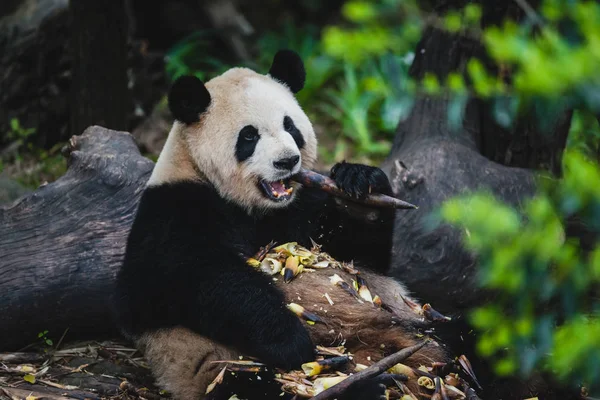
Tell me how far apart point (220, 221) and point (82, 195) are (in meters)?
1.33

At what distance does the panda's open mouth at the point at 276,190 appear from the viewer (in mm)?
4125

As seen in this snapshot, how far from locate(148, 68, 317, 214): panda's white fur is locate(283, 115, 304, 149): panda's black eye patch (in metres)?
0.03

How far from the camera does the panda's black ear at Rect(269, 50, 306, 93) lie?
4.55m

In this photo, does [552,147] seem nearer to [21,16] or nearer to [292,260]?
[292,260]

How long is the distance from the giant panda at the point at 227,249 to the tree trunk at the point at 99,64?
8.30 ft

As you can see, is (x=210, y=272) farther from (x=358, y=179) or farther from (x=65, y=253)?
(x=65, y=253)

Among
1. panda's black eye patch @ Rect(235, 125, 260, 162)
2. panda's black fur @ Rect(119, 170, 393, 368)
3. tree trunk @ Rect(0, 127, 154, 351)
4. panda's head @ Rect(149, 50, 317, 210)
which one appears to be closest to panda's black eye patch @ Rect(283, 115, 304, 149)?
panda's head @ Rect(149, 50, 317, 210)

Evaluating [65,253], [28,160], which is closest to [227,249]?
[65,253]

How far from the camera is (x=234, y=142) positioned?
13.4 ft

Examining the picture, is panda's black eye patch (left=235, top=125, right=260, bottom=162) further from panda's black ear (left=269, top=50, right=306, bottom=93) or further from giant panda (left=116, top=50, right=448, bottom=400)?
panda's black ear (left=269, top=50, right=306, bottom=93)

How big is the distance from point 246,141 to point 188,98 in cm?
39

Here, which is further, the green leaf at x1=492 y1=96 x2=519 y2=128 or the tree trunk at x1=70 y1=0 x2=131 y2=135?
the tree trunk at x1=70 y1=0 x2=131 y2=135

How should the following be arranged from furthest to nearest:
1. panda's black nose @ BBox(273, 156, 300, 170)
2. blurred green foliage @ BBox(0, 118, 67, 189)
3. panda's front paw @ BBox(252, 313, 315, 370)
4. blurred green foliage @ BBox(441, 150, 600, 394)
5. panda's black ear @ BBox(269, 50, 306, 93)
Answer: blurred green foliage @ BBox(0, 118, 67, 189) < panda's black ear @ BBox(269, 50, 306, 93) < panda's black nose @ BBox(273, 156, 300, 170) < panda's front paw @ BBox(252, 313, 315, 370) < blurred green foliage @ BBox(441, 150, 600, 394)

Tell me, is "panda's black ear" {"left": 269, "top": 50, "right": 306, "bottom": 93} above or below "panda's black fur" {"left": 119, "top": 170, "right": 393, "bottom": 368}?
above
